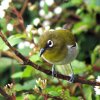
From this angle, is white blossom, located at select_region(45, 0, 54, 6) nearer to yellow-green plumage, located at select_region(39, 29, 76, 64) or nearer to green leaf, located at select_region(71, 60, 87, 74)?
green leaf, located at select_region(71, 60, 87, 74)

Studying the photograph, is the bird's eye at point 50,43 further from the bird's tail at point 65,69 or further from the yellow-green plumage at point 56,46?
the bird's tail at point 65,69

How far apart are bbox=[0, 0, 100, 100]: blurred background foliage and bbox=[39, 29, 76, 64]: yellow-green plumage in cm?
25

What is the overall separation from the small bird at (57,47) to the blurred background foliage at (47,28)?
0.79 ft

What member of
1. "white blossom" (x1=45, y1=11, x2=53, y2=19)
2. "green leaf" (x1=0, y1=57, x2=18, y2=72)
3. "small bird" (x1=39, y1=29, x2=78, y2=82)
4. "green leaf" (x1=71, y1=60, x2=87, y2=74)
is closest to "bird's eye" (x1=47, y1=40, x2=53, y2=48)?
"small bird" (x1=39, y1=29, x2=78, y2=82)

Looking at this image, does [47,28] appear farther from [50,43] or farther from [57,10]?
[57,10]

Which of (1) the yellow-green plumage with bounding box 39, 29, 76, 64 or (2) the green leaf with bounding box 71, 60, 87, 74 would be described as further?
(2) the green leaf with bounding box 71, 60, 87, 74

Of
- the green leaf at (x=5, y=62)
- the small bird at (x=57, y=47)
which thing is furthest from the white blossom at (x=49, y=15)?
the small bird at (x=57, y=47)

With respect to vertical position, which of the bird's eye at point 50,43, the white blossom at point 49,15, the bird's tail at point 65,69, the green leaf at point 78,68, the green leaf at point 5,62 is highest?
the white blossom at point 49,15

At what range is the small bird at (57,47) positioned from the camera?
1.19 m

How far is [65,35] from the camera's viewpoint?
52.4 inches

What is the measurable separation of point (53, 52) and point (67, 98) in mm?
177

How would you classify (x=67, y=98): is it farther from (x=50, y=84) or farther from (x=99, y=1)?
(x=99, y=1)

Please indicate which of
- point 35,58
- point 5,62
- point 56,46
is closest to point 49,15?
point 5,62

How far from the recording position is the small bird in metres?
1.19
